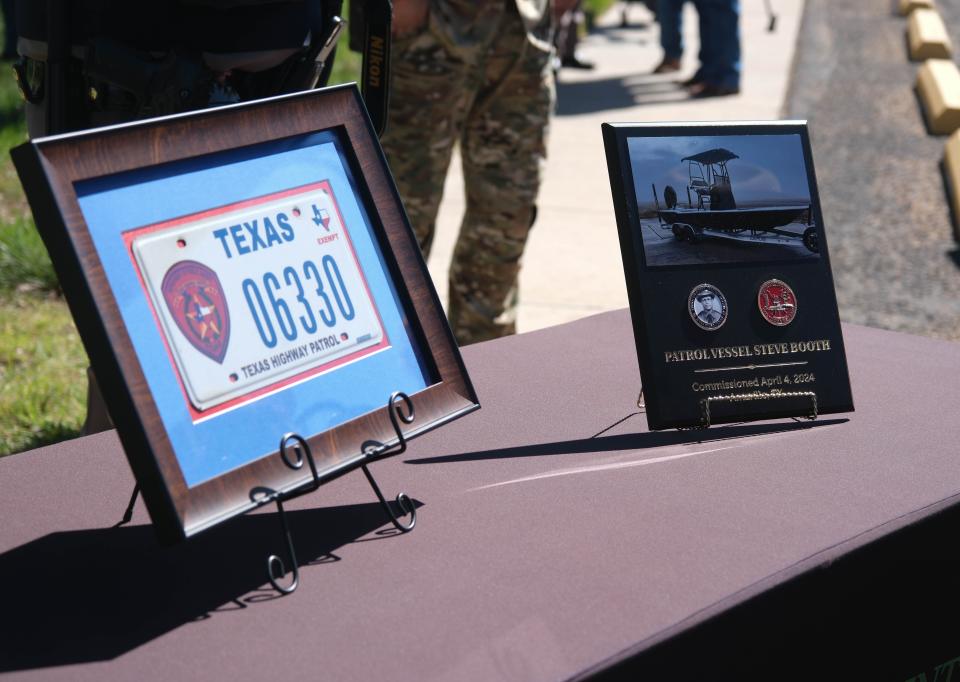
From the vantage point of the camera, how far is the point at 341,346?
3.96 feet

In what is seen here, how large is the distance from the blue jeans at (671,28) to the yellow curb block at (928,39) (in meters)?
1.89

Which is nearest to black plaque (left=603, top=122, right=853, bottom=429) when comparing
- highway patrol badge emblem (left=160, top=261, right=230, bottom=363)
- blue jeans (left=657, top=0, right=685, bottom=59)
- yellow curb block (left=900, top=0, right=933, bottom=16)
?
highway patrol badge emblem (left=160, top=261, right=230, bottom=363)

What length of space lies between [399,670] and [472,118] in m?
2.09

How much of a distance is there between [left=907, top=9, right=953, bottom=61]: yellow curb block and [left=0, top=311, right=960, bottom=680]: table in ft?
26.0

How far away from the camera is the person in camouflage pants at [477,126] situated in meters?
2.71

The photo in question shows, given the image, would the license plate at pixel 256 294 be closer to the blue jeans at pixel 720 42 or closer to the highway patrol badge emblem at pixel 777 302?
the highway patrol badge emblem at pixel 777 302

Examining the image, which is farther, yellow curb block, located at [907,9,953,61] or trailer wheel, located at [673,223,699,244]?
yellow curb block, located at [907,9,953,61]

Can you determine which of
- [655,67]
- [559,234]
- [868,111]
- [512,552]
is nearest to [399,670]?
[512,552]

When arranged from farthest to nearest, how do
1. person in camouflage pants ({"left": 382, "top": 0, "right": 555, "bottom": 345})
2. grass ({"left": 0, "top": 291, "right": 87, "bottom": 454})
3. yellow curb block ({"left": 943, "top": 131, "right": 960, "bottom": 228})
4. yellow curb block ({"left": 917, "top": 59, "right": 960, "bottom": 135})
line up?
yellow curb block ({"left": 917, "top": 59, "right": 960, "bottom": 135})
yellow curb block ({"left": 943, "top": 131, "right": 960, "bottom": 228})
grass ({"left": 0, "top": 291, "right": 87, "bottom": 454})
person in camouflage pants ({"left": 382, "top": 0, "right": 555, "bottom": 345})

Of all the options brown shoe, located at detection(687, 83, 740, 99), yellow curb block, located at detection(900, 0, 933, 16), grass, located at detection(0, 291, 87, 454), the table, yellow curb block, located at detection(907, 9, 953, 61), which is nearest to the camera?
the table

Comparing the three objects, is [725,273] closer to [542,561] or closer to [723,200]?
[723,200]

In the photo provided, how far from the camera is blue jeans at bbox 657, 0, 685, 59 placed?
7.87m

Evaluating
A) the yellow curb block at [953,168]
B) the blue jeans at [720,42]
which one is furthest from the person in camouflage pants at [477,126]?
the blue jeans at [720,42]

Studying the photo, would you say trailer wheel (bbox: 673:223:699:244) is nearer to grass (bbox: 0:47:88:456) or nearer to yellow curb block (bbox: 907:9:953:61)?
grass (bbox: 0:47:88:456)
